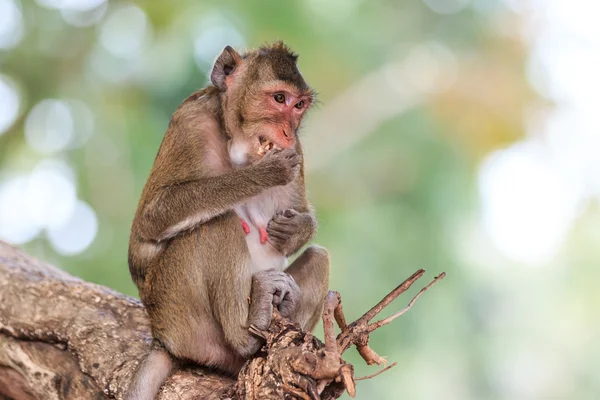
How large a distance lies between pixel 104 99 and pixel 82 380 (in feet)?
18.9

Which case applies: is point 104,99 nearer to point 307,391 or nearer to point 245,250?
point 245,250

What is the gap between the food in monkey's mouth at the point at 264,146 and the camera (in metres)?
3.97

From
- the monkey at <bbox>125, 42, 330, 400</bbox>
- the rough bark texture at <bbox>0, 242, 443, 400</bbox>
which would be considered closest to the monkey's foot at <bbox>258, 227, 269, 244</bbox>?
the monkey at <bbox>125, 42, 330, 400</bbox>

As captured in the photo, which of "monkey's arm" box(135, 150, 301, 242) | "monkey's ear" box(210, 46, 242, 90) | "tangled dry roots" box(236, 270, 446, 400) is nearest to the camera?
"tangled dry roots" box(236, 270, 446, 400)

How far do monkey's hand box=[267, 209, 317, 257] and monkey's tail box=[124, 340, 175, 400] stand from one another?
2.74 ft

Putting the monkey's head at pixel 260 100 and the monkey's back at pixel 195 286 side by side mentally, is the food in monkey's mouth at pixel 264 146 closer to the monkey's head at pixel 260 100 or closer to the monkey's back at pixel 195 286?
the monkey's head at pixel 260 100

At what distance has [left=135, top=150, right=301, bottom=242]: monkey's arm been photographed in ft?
12.1

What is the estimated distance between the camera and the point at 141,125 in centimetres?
881

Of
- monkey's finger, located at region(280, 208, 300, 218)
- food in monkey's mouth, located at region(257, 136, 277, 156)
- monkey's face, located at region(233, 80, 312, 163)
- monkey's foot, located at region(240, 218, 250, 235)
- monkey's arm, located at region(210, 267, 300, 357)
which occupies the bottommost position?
monkey's arm, located at region(210, 267, 300, 357)

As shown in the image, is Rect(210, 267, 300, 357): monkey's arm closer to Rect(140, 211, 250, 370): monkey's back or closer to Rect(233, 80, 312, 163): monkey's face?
Rect(140, 211, 250, 370): monkey's back

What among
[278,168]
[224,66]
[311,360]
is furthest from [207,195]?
[311,360]

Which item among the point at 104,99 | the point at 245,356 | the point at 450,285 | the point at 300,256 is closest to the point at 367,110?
the point at 450,285

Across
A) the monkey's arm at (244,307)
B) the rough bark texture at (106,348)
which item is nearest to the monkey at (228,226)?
the monkey's arm at (244,307)

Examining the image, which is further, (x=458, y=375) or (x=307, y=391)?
(x=458, y=375)
